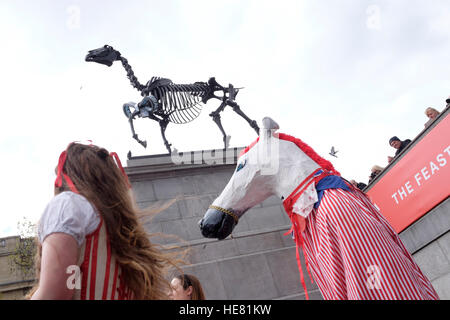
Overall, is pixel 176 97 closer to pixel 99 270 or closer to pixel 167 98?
pixel 167 98

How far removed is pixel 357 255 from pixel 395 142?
6.72 meters

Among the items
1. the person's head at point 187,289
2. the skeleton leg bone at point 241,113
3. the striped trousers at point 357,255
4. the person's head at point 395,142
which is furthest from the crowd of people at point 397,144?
the striped trousers at point 357,255

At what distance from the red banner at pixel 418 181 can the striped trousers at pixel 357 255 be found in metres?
3.72

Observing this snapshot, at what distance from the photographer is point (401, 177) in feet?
23.5

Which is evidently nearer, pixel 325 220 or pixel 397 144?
pixel 325 220

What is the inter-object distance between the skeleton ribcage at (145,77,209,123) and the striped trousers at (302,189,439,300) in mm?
7516

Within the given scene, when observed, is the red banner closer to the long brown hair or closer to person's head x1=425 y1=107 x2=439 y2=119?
person's head x1=425 y1=107 x2=439 y2=119

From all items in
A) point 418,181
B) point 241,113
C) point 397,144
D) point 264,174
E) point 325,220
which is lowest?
point 325,220

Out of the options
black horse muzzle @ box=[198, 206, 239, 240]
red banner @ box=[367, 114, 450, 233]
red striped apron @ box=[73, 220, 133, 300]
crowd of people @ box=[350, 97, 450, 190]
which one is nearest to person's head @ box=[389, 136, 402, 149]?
crowd of people @ box=[350, 97, 450, 190]

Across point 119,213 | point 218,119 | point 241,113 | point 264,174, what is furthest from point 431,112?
point 119,213

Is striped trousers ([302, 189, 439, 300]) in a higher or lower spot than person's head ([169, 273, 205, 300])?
lower

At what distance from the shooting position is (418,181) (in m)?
6.69

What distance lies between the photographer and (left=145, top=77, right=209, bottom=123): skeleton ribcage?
10.3 m
